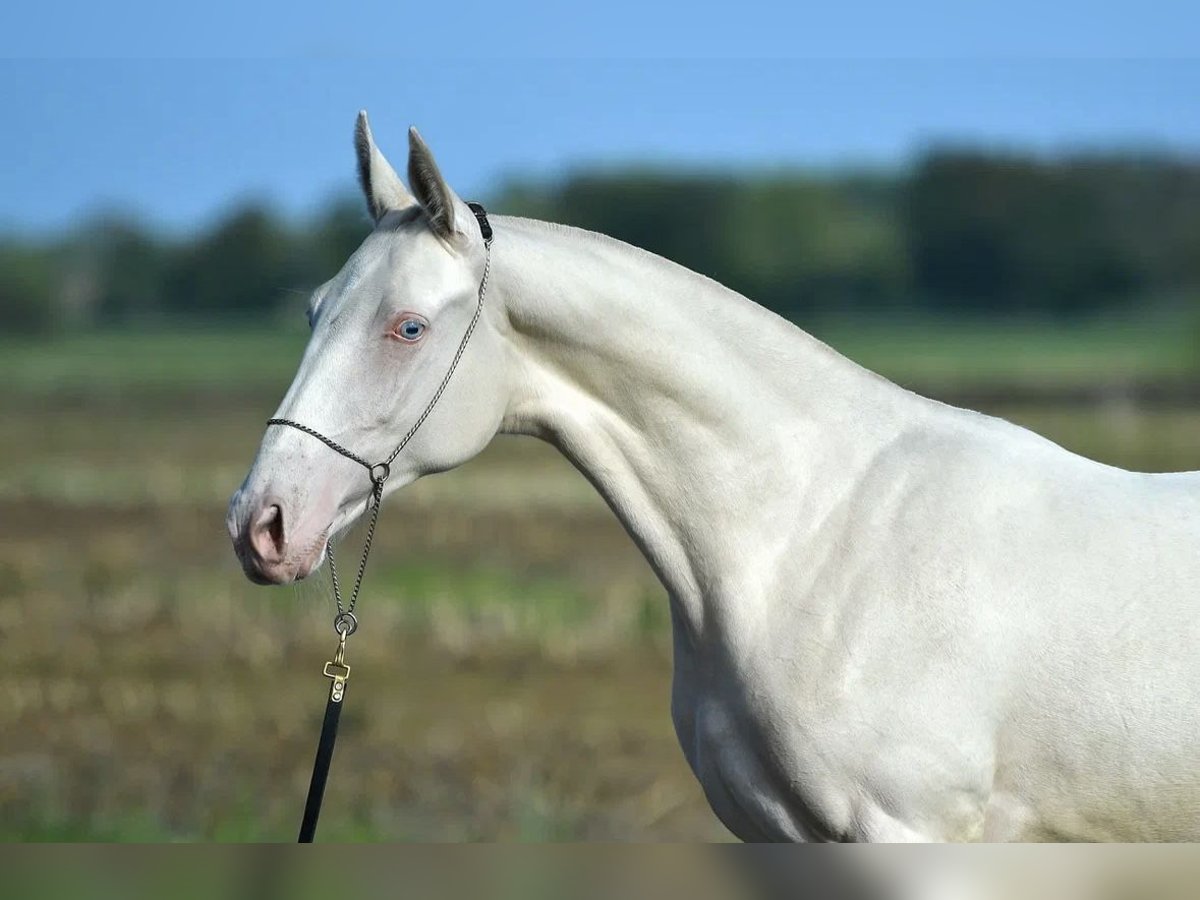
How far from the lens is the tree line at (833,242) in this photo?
23.7m

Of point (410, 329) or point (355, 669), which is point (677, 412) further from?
point (355, 669)

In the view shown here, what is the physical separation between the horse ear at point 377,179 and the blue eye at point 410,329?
0.41 metres

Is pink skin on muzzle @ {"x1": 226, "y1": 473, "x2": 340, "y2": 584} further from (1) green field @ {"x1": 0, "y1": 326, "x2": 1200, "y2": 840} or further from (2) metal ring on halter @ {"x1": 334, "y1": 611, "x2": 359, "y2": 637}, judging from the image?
(1) green field @ {"x1": 0, "y1": 326, "x2": 1200, "y2": 840}

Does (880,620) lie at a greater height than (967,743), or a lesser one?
greater

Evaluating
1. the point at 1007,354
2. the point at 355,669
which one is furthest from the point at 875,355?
the point at 355,669

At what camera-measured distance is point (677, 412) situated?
3.54 meters

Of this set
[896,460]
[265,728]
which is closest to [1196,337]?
[265,728]

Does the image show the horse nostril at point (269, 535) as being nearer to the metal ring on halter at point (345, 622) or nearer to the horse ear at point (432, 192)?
the metal ring on halter at point (345, 622)

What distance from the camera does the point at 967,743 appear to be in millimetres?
3211

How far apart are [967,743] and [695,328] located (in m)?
1.20

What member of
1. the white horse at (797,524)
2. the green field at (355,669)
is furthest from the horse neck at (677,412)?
the green field at (355,669)

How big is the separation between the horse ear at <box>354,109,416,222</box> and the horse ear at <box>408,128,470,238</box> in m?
0.24

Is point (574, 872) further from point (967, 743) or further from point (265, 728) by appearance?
point (265, 728)

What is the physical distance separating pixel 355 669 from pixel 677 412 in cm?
741
